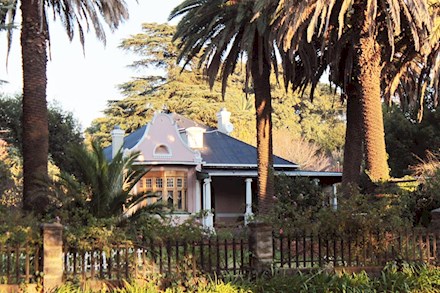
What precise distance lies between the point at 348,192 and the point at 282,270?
396 centimetres

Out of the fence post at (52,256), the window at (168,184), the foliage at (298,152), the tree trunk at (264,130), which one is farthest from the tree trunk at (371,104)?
the foliage at (298,152)

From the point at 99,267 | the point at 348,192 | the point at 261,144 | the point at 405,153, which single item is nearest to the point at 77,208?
the point at 99,267

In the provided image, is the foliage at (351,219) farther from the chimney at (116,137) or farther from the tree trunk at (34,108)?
the chimney at (116,137)

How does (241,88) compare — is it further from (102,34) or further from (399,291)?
(399,291)

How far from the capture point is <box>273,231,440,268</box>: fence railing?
1384cm

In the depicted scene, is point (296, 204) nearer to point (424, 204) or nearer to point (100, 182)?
point (424, 204)

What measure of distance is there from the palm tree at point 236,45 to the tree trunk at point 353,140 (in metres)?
2.88

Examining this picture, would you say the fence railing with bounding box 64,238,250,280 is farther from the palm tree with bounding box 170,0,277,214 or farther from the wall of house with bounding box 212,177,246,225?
the wall of house with bounding box 212,177,246,225

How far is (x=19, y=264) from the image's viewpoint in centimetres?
1212

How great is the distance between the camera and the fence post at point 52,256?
1186 centimetres

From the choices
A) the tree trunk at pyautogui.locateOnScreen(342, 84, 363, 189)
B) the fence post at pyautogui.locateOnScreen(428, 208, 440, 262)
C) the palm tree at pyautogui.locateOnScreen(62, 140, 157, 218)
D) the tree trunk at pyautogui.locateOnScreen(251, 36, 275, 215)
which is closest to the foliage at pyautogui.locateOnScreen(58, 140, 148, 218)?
the palm tree at pyautogui.locateOnScreen(62, 140, 157, 218)

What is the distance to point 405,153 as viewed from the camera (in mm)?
42031

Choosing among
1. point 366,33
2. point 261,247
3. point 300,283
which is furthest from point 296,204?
point 300,283

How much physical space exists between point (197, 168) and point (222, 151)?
122 inches
